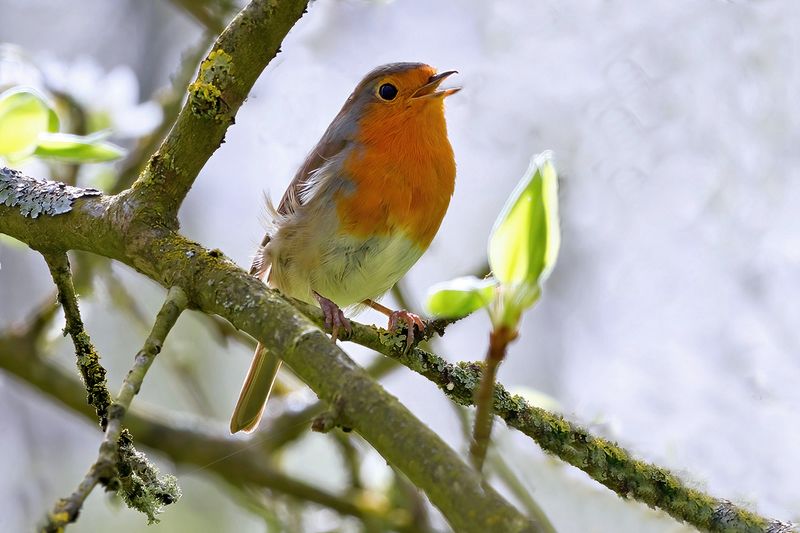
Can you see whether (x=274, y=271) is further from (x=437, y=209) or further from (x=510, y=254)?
(x=510, y=254)

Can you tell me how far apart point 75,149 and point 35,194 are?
0.20m

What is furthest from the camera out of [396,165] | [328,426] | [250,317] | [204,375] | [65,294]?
[204,375]

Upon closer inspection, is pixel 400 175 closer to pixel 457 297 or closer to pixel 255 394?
pixel 255 394

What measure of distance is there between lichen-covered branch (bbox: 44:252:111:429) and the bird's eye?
6.55 ft

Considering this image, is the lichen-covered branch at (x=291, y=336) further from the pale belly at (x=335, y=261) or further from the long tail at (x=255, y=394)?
the long tail at (x=255, y=394)

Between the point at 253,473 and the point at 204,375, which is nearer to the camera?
the point at 253,473

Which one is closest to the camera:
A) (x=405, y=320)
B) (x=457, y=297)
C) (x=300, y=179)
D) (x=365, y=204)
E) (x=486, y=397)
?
(x=486, y=397)

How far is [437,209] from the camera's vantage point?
3598mm

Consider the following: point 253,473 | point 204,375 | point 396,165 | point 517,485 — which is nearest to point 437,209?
point 396,165

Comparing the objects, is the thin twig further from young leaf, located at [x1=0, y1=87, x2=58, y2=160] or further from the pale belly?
the pale belly

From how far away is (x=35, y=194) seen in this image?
7.80 feet

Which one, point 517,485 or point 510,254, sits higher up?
point 517,485

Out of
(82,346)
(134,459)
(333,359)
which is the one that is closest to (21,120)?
(82,346)

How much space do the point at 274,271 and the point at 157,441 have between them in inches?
37.5
